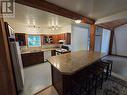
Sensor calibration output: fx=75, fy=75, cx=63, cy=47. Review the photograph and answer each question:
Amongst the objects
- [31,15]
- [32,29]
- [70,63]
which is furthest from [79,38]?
[70,63]

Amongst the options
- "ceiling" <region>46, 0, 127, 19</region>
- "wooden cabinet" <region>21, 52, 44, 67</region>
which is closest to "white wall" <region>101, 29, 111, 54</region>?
"ceiling" <region>46, 0, 127, 19</region>

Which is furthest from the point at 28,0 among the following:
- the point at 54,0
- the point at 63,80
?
the point at 63,80

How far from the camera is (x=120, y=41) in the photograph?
6691 mm

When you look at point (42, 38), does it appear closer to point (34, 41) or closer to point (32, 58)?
point (34, 41)

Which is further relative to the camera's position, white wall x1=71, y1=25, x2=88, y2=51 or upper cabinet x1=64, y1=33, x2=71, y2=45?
white wall x1=71, y1=25, x2=88, y2=51

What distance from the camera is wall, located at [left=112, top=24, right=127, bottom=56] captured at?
6477 mm

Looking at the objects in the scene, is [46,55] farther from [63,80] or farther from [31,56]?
[63,80]

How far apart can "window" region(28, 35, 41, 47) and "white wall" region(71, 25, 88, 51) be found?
2411 millimetres

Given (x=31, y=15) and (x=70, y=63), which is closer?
(x=70, y=63)

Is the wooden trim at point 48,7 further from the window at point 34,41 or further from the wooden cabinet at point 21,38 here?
the window at point 34,41

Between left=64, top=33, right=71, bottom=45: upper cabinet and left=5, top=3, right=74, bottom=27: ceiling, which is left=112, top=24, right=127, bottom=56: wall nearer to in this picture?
left=64, top=33, right=71, bottom=45: upper cabinet

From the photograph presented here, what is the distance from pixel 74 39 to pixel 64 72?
412 cm

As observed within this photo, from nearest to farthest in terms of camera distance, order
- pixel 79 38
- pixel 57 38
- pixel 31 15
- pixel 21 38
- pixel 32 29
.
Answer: pixel 31 15
pixel 21 38
pixel 32 29
pixel 79 38
pixel 57 38

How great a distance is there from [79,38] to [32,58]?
11.7 feet
